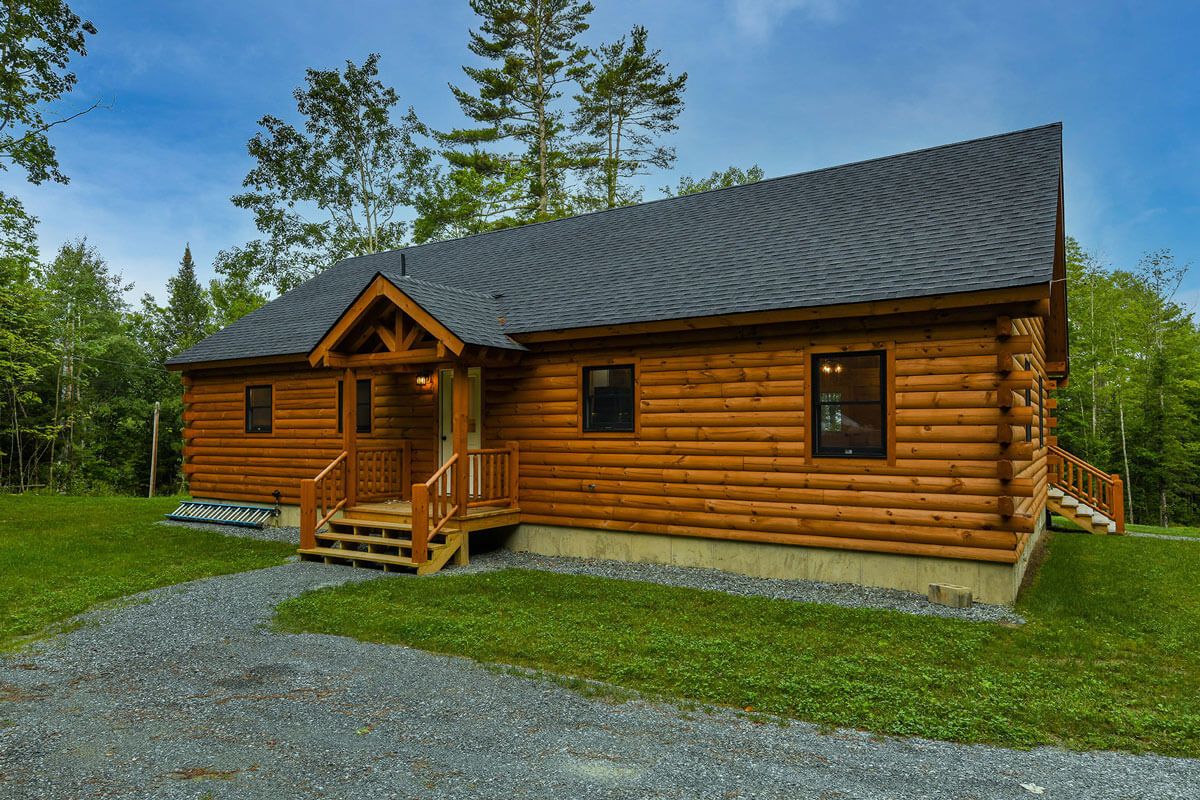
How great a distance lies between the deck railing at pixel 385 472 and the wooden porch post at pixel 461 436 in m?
2.50

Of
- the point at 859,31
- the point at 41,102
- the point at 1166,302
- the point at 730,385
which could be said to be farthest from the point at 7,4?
the point at 1166,302

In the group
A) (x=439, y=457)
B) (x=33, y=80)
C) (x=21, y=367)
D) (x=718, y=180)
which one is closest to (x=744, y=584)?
(x=439, y=457)

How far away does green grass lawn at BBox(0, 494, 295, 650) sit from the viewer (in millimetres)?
7349

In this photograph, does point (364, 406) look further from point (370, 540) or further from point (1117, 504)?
point (1117, 504)

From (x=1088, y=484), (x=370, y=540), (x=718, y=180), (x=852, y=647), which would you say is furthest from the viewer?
(x=718, y=180)

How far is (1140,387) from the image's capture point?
86.1ft

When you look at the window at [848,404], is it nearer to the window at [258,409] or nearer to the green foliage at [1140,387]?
the window at [258,409]

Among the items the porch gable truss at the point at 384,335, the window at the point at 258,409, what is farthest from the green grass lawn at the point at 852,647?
the window at the point at 258,409

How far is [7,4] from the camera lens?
590 inches

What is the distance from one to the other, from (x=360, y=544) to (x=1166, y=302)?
3118cm

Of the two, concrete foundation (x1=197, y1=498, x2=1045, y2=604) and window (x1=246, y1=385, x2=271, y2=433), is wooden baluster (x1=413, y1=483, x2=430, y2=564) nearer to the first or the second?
concrete foundation (x1=197, y1=498, x2=1045, y2=604)

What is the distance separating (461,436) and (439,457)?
7.60 ft

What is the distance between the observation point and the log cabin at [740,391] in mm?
7664

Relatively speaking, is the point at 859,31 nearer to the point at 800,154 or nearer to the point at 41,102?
the point at 800,154
